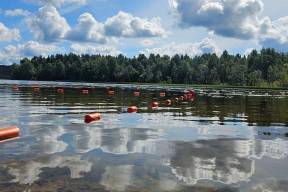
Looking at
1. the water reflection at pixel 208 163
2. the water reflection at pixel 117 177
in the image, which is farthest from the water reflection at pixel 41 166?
the water reflection at pixel 208 163

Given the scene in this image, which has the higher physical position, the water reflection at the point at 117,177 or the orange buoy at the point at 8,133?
the orange buoy at the point at 8,133

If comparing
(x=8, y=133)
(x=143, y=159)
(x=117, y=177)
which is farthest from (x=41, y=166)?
(x=8, y=133)

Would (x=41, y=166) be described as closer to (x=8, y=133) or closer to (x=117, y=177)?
(x=117, y=177)

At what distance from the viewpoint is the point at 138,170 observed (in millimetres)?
7633

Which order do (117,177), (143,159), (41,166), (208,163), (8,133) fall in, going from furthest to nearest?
(8,133) < (143,159) < (208,163) < (41,166) < (117,177)

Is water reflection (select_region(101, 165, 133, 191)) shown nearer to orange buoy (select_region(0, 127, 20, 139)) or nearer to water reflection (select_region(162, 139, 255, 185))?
water reflection (select_region(162, 139, 255, 185))

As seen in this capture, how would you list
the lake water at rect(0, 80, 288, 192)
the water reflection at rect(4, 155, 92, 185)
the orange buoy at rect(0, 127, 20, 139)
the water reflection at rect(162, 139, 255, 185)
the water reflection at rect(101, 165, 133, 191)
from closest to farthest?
1. the water reflection at rect(101, 165, 133, 191)
2. the lake water at rect(0, 80, 288, 192)
3. the water reflection at rect(4, 155, 92, 185)
4. the water reflection at rect(162, 139, 255, 185)
5. the orange buoy at rect(0, 127, 20, 139)

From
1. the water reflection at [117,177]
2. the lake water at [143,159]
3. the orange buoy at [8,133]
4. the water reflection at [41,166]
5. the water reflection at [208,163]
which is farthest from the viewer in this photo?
the orange buoy at [8,133]

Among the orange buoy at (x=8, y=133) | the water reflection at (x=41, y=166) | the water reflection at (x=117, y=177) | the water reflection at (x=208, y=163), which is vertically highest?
the orange buoy at (x=8, y=133)

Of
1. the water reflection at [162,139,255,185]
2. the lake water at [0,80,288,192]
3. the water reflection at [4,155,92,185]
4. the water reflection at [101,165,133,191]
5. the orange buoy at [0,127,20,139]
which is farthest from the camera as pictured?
the orange buoy at [0,127,20,139]

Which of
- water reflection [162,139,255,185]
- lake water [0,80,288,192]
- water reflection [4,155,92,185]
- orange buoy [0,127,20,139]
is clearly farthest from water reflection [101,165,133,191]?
orange buoy [0,127,20,139]

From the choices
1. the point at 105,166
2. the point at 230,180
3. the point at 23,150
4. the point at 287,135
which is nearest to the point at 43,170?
the point at 105,166

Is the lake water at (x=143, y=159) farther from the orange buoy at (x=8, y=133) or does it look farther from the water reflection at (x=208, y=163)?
the orange buoy at (x=8, y=133)

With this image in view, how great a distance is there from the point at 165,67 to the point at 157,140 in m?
188
